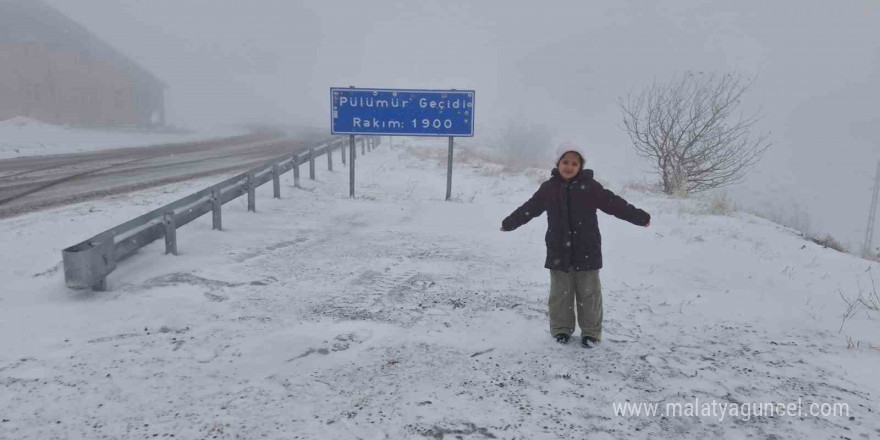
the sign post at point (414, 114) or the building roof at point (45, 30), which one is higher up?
the building roof at point (45, 30)

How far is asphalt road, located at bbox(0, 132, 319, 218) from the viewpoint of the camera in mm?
9500

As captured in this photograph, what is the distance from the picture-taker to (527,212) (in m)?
4.26

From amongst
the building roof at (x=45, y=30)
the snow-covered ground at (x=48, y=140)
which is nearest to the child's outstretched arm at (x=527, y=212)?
the snow-covered ground at (x=48, y=140)

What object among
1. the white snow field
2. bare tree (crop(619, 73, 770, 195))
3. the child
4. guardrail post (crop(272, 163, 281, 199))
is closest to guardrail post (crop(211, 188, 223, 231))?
the white snow field

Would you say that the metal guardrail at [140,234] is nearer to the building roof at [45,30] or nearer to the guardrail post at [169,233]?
the guardrail post at [169,233]

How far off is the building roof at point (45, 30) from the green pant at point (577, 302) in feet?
133

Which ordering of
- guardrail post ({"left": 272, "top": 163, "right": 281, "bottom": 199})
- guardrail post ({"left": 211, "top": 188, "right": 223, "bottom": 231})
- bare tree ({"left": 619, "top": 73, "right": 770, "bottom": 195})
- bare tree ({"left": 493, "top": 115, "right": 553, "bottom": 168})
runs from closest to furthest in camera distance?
guardrail post ({"left": 211, "top": 188, "right": 223, "bottom": 231}), guardrail post ({"left": 272, "top": 163, "right": 281, "bottom": 199}), bare tree ({"left": 619, "top": 73, "right": 770, "bottom": 195}), bare tree ({"left": 493, "top": 115, "right": 553, "bottom": 168})

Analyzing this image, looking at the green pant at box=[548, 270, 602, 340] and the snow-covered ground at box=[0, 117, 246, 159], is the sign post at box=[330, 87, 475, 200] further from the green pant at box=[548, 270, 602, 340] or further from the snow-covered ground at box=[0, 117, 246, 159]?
the snow-covered ground at box=[0, 117, 246, 159]

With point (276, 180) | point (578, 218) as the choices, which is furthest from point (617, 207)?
point (276, 180)

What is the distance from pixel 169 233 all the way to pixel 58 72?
1451 inches

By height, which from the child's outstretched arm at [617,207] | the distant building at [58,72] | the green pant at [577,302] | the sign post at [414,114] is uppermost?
the distant building at [58,72]

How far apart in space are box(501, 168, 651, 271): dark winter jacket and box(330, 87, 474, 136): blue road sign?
26.3 feet

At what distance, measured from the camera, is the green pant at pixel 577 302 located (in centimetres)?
402

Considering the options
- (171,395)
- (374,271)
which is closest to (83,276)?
(171,395)
